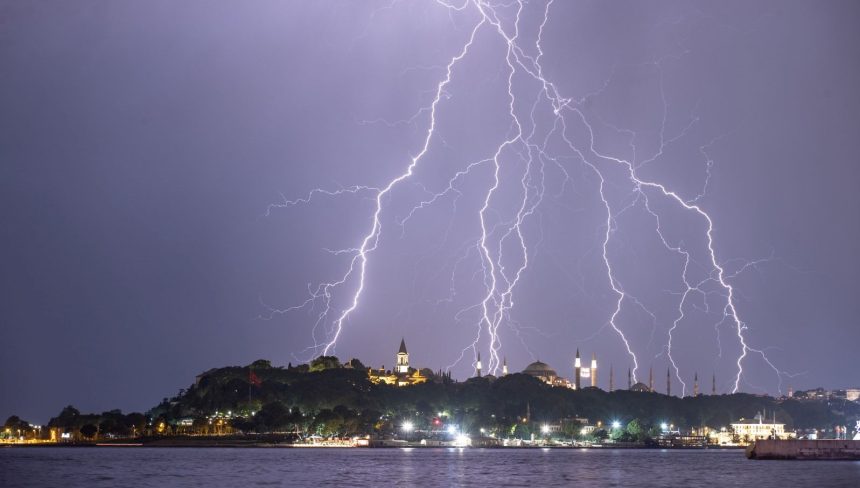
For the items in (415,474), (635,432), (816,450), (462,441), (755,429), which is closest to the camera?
(415,474)

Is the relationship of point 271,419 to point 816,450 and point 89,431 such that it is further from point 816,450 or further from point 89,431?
point 816,450

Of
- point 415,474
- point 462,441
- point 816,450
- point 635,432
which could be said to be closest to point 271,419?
point 462,441

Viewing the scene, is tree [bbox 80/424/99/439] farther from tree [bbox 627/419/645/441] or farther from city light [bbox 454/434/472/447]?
tree [bbox 627/419/645/441]

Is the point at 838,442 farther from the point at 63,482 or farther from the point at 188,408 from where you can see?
the point at 188,408

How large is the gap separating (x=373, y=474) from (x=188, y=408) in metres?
109

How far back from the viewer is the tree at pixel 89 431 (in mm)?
192000

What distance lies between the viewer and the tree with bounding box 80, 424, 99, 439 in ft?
630

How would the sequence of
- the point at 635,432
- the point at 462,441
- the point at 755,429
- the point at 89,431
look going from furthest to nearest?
the point at 89,431
the point at 755,429
the point at 635,432
the point at 462,441

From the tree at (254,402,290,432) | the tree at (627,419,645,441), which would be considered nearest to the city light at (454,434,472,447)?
the tree at (254,402,290,432)

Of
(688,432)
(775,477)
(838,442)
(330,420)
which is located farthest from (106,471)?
(688,432)

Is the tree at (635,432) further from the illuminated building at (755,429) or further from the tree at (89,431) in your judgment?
A: the tree at (89,431)

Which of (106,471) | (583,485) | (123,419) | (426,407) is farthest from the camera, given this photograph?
(123,419)

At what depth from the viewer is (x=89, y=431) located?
19250 cm

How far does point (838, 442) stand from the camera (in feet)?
327
